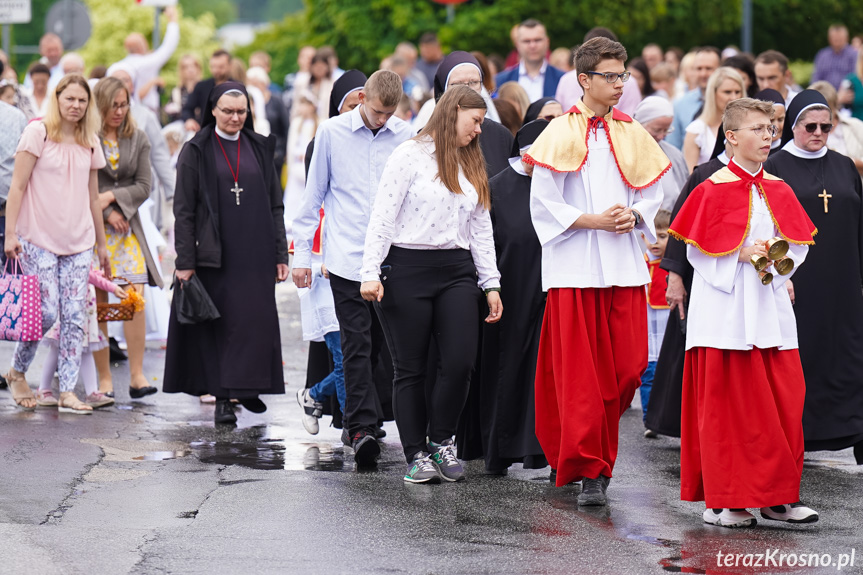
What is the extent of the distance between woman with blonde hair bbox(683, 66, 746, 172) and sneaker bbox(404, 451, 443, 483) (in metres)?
3.90

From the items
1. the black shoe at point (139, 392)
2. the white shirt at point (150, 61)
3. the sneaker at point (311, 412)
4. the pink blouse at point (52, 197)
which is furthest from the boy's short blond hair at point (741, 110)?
the white shirt at point (150, 61)

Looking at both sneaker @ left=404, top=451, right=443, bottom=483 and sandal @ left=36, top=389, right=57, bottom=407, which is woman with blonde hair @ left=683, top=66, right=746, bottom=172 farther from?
sandal @ left=36, top=389, right=57, bottom=407

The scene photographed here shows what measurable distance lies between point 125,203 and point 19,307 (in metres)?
1.30

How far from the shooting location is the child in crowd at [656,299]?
972 cm

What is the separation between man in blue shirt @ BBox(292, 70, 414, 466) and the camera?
816 cm

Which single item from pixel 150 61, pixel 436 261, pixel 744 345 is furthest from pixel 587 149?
pixel 150 61

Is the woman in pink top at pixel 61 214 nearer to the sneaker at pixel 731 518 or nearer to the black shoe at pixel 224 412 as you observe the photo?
the black shoe at pixel 224 412

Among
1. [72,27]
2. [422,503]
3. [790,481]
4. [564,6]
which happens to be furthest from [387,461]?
[564,6]

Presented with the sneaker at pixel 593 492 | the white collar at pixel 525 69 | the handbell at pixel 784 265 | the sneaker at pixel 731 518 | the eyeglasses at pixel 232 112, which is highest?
the white collar at pixel 525 69

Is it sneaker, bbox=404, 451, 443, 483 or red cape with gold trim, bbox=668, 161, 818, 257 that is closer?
red cape with gold trim, bbox=668, 161, 818, 257

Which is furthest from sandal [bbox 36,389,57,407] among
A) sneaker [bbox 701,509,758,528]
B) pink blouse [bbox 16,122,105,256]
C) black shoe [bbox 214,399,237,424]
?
sneaker [bbox 701,509,758,528]

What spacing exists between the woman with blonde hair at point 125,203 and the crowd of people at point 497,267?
2cm

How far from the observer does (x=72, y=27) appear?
20281 mm

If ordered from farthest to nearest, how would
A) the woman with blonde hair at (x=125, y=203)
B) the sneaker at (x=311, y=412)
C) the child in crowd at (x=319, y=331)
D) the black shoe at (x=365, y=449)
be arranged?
the woman with blonde hair at (x=125, y=203) < the sneaker at (x=311, y=412) < the child in crowd at (x=319, y=331) < the black shoe at (x=365, y=449)
